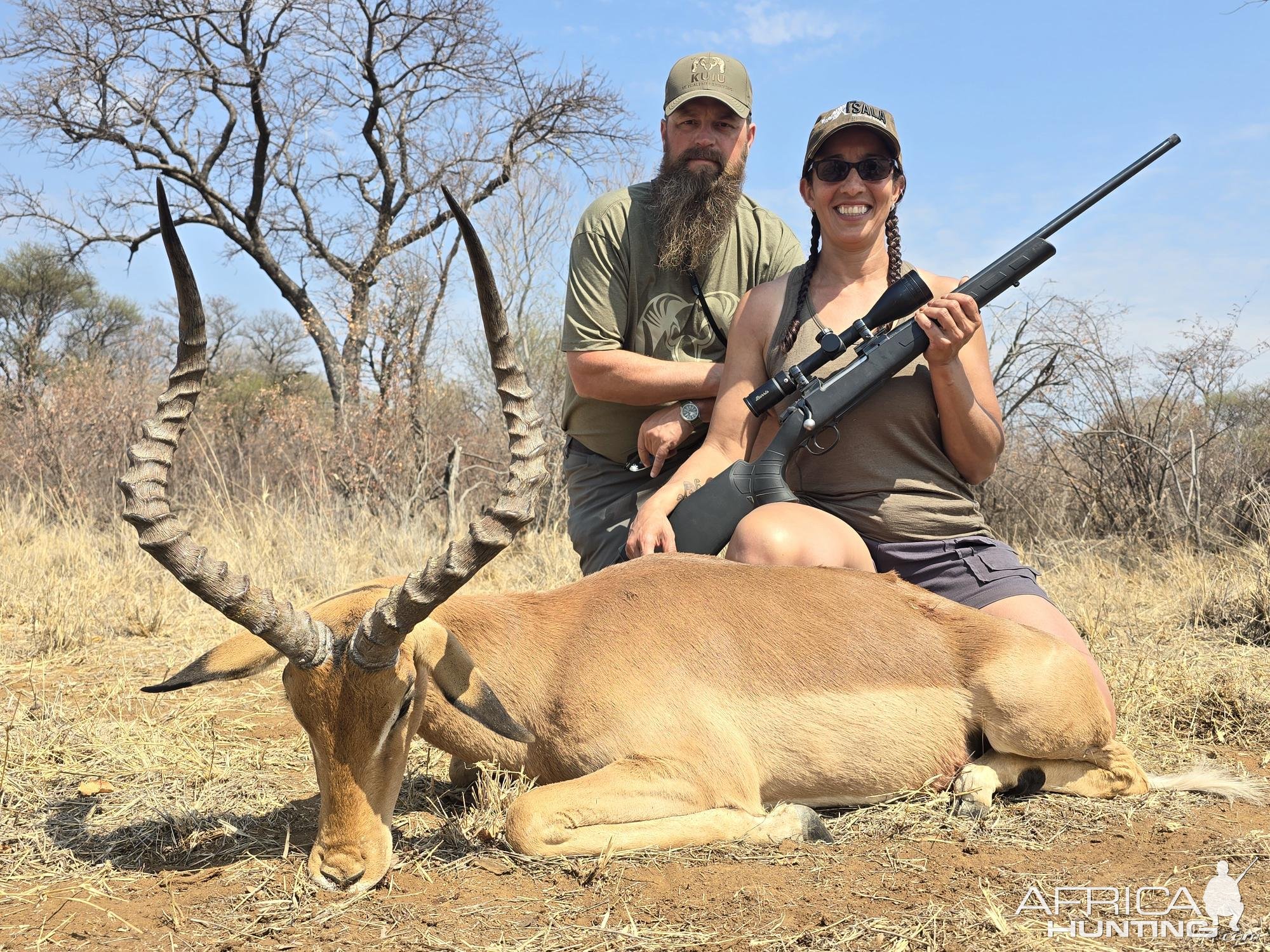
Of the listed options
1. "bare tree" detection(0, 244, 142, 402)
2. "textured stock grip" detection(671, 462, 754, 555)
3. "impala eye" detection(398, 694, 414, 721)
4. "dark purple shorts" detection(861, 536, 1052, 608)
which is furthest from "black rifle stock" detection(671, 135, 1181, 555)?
"bare tree" detection(0, 244, 142, 402)

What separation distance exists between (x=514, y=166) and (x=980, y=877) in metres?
21.9

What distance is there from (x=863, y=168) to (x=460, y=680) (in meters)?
3.07

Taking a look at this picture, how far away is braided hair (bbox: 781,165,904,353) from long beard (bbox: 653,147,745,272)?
75 cm

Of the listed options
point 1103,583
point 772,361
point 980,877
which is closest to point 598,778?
point 980,877

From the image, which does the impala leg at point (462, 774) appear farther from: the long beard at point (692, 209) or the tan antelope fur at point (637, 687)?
the long beard at point (692, 209)

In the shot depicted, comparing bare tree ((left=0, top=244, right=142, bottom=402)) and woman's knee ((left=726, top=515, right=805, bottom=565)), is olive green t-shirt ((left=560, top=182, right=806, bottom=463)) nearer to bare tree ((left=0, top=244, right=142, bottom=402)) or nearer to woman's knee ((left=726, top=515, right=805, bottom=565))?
woman's knee ((left=726, top=515, right=805, bottom=565))

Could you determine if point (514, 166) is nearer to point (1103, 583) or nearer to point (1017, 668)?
point (1103, 583)

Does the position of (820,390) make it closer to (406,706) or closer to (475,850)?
(406,706)

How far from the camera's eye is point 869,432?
5016 millimetres

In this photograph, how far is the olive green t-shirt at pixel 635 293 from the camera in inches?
233

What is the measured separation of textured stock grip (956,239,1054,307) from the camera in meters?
5.04

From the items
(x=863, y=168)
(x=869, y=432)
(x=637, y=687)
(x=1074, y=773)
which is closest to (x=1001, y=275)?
(x=863, y=168)

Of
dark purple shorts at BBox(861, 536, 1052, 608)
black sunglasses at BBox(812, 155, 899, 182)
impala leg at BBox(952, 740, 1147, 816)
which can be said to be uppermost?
black sunglasses at BBox(812, 155, 899, 182)

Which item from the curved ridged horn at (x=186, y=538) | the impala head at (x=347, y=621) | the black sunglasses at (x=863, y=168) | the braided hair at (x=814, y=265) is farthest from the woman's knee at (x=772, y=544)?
the curved ridged horn at (x=186, y=538)
